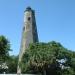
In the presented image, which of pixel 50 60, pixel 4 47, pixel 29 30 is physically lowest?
pixel 50 60

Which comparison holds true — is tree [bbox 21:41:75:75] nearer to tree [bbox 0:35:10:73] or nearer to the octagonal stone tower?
tree [bbox 0:35:10:73]

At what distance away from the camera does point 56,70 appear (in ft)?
132

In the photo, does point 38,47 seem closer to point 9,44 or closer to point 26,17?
point 9,44

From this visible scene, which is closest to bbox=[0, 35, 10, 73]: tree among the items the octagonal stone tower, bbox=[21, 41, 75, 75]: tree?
bbox=[21, 41, 75, 75]: tree

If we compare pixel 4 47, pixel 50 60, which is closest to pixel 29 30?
pixel 4 47

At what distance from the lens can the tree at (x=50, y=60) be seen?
3853 cm

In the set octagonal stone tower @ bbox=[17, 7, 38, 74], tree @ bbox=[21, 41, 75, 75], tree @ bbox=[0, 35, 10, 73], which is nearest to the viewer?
tree @ bbox=[21, 41, 75, 75]

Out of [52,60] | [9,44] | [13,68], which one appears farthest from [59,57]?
[13,68]

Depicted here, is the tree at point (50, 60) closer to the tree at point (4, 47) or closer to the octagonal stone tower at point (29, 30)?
the tree at point (4, 47)

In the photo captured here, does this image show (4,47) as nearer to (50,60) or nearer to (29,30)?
(50,60)

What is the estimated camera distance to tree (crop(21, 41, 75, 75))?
38525 mm

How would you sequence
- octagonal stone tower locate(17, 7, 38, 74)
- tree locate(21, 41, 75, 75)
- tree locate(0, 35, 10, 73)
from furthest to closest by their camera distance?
octagonal stone tower locate(17, 7, 38, 74) < tree locate(0, 35, 10, 73) < tree locate(21, 41, 75, 75)

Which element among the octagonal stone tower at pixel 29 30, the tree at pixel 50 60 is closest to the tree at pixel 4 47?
the tree at pixel 50 60

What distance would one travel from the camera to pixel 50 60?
38094 millimetres
